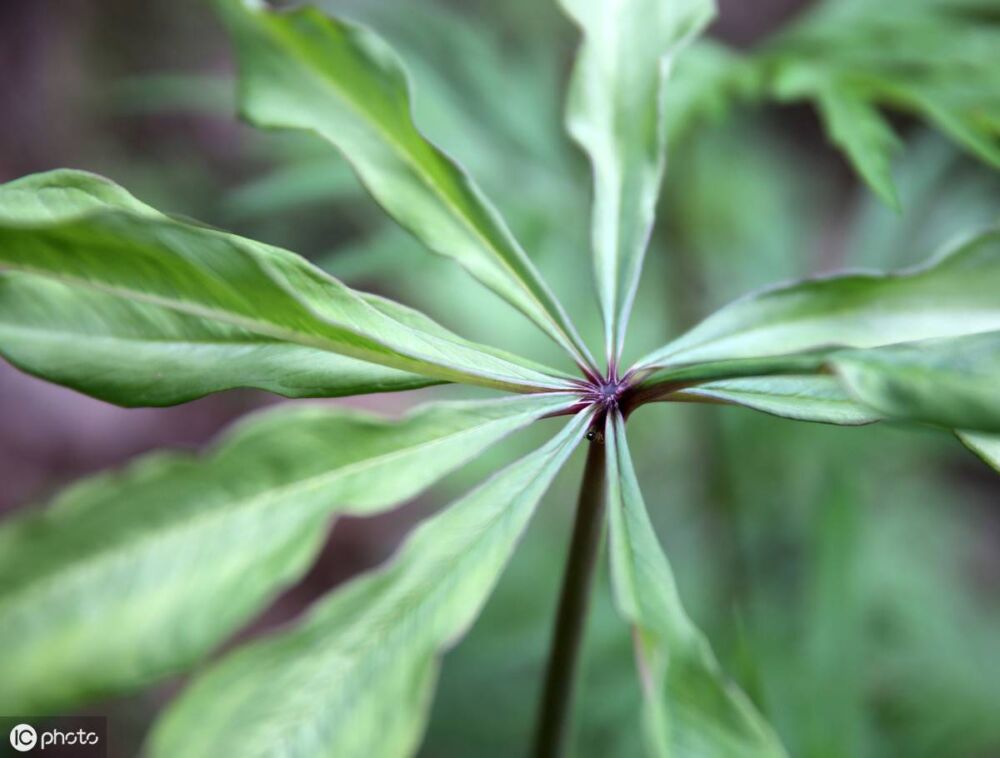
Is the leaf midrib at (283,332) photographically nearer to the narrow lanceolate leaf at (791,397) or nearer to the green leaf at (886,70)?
the narrow lanceolate leaf at (791,397)

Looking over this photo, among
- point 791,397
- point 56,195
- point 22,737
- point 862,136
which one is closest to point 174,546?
point 56,195

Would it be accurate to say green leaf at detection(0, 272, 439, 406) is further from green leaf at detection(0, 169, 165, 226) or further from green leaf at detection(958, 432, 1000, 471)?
green leaf at detection(958, 432, 1000, 471)

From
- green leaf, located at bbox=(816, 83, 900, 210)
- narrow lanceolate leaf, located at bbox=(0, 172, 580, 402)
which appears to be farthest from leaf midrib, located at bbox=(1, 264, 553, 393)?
green leaf, located at bbox=(816, 83, 900, 210)

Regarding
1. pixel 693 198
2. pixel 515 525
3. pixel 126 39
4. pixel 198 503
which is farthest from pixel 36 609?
pixel 126 39

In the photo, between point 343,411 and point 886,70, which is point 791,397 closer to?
point 343,411

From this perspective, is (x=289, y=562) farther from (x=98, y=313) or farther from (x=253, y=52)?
(x=253, y=52)

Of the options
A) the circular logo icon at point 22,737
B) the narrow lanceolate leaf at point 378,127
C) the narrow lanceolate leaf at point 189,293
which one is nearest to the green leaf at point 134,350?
the narrow lanceolate leaf at point 189,293
